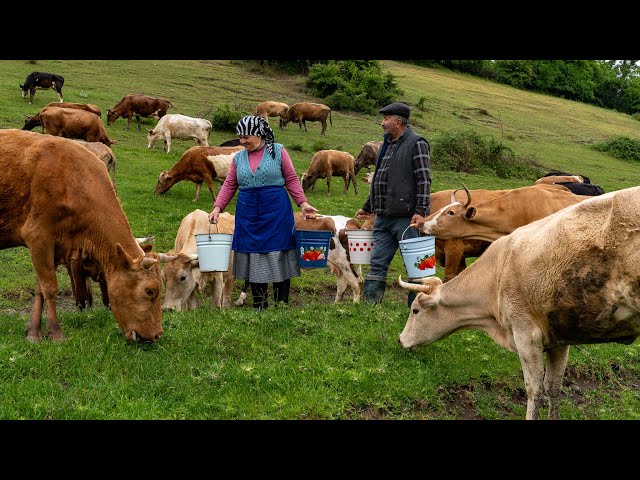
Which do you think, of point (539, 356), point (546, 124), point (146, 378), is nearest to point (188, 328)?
point (146, 378)

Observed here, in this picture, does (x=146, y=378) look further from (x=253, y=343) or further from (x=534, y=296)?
(x=534, y=296)

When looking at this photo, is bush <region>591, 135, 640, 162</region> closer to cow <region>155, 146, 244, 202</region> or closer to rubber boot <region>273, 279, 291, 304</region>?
cow <region>155, 146, 244, 202</region>

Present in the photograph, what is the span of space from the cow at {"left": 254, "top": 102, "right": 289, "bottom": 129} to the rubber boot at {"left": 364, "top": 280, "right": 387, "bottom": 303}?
86.1 feet

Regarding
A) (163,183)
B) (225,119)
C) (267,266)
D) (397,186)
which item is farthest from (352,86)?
(267,266)

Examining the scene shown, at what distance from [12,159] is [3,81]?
2650 centimetres

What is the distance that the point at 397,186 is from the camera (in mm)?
8445

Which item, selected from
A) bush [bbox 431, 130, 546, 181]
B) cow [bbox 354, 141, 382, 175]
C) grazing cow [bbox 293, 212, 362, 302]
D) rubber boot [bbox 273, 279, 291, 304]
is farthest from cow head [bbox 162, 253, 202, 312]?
bush [bbox 431, 130, 546, 181]

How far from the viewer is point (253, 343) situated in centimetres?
720

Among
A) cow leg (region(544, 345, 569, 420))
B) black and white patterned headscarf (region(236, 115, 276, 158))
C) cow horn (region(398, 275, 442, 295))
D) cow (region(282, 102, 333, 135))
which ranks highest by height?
black and white patterned headscarf (region(236, 115, 276, 158))

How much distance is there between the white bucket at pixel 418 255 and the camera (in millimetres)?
7707

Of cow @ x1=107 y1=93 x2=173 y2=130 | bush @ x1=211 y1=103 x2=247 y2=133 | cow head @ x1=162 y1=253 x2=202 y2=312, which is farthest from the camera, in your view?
bush @ x1=211 y1=103 x2=247 y2=133

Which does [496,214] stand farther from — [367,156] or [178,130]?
[178,130]

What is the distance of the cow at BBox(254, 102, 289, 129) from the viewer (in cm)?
3432

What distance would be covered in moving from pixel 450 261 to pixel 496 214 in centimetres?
129
